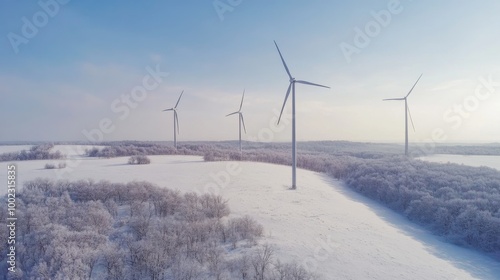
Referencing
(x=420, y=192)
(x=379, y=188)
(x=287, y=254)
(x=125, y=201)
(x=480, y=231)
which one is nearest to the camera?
(x=287, y=254)

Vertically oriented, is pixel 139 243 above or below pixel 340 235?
above

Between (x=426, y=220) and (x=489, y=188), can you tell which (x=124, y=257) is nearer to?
(x=426, y=220)

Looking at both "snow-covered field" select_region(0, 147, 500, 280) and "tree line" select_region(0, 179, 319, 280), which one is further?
"snow-covered field" select_region(0, 147, 500, 280)

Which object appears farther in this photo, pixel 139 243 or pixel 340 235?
pixel 340 235

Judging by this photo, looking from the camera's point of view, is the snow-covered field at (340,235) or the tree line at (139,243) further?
the snow-covered field at (340,235)

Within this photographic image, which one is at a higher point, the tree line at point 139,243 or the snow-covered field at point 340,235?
the tree line at point 139,243

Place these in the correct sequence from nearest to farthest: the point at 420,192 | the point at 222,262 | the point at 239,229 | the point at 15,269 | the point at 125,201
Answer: the point at 15,269 → the point at 222,262 → the point at 239,229 → the point at 125,201 → the point at 420,192

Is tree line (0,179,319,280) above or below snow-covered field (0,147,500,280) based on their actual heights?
above

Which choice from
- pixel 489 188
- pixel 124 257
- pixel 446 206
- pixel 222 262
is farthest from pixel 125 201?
pixel 489 188
